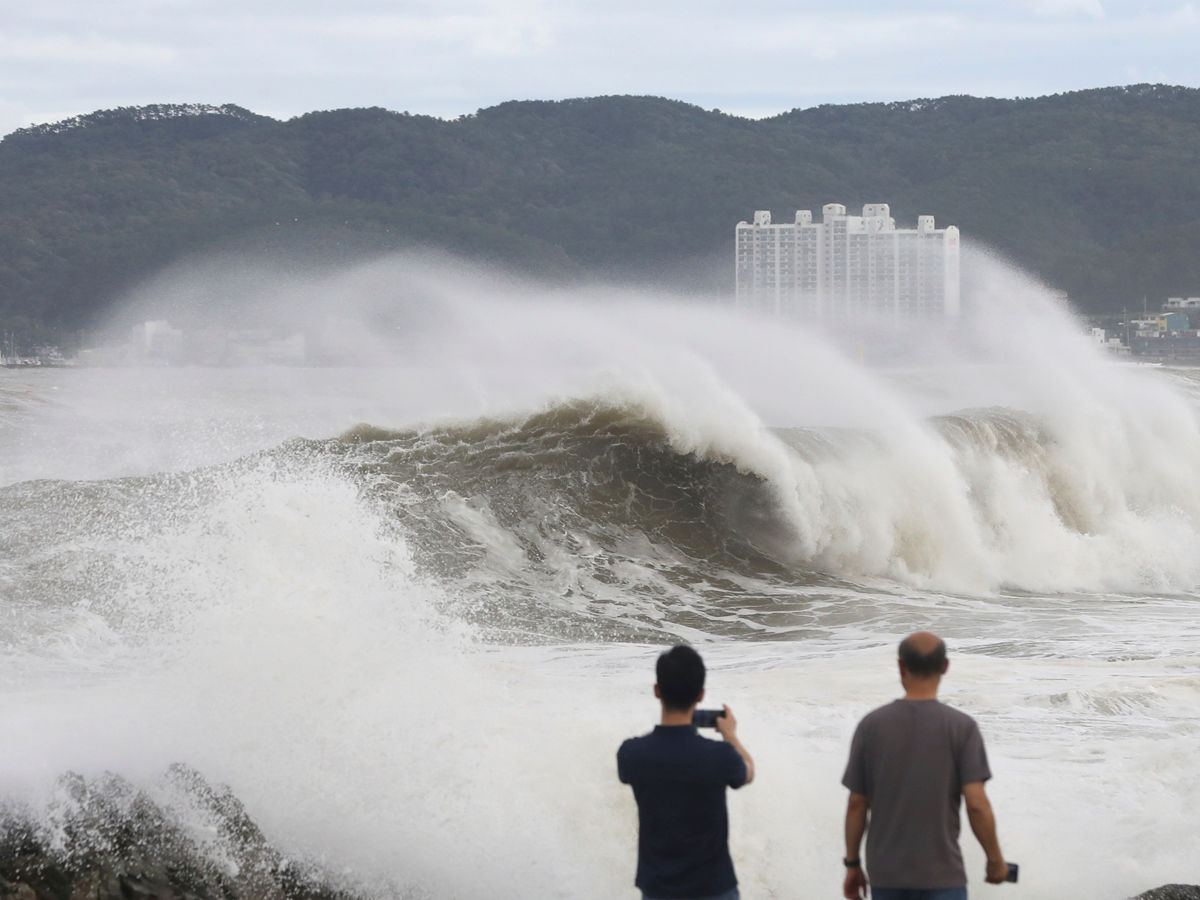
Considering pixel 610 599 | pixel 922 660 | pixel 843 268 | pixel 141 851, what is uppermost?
pixel 843 268

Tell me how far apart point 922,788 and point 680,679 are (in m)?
0.71

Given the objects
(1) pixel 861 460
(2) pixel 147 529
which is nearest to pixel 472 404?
(1) pixel 861 460

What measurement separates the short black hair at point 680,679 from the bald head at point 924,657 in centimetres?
58

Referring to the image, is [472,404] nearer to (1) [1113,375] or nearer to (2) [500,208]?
(1) [1113,375]

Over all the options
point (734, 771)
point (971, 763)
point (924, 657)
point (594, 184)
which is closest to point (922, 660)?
point (924, 657)

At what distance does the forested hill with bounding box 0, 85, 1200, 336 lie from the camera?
10669 centimetres

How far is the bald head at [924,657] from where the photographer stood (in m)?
3.68

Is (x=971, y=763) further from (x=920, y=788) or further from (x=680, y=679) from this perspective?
(x=680, y=679)

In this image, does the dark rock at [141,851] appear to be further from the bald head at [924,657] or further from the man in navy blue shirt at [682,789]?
the bald head at [924,657]

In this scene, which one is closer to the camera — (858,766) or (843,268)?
(858,766)

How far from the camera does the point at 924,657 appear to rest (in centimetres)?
369

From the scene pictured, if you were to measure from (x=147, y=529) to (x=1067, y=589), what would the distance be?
10.7m

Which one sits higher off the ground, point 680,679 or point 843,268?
point 843,268

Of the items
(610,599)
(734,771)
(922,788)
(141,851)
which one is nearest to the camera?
(734,771)
